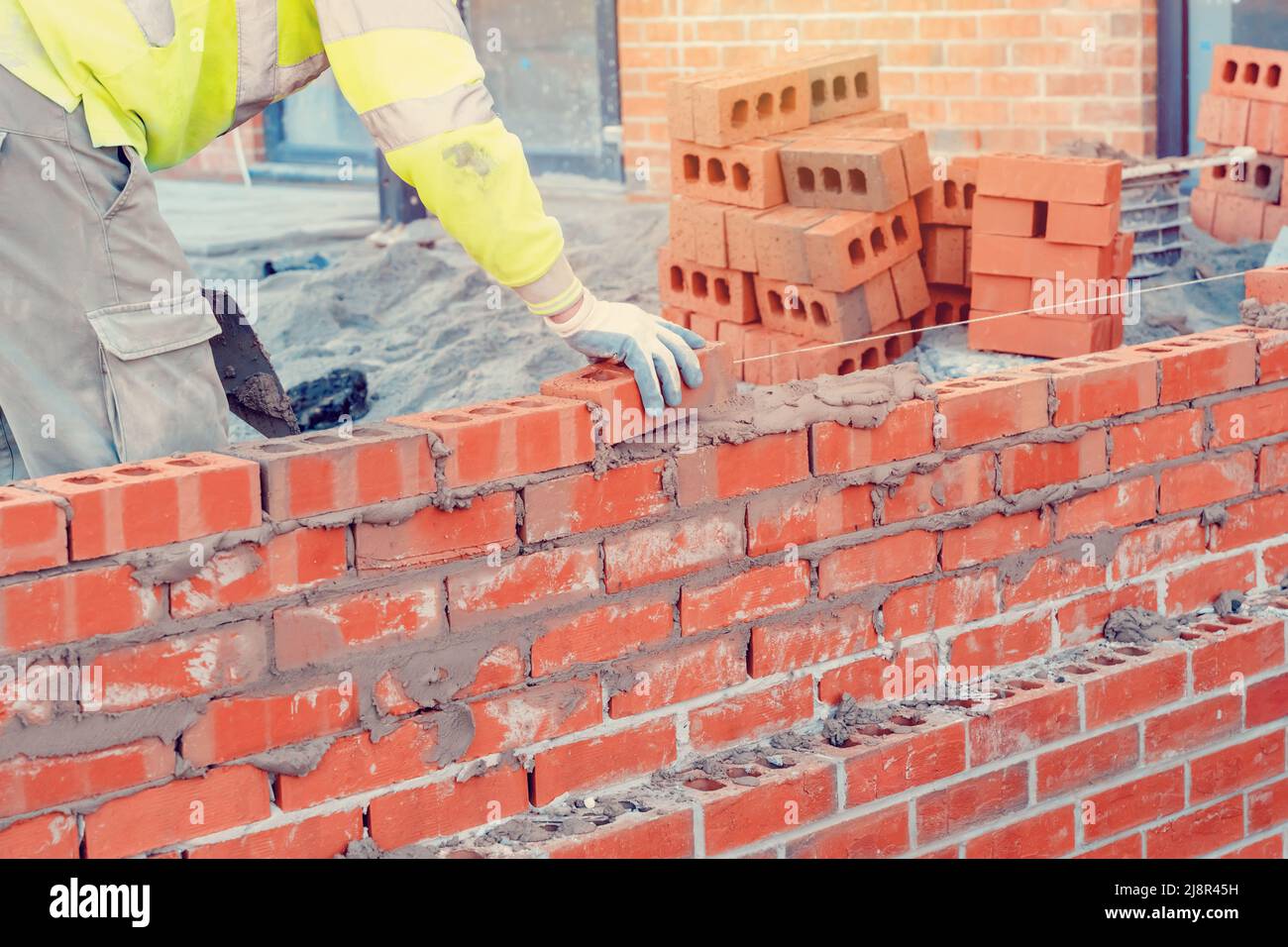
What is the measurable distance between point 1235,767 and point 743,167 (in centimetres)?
281

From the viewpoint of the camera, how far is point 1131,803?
331 cm

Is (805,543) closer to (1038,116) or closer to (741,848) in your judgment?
(741,848)

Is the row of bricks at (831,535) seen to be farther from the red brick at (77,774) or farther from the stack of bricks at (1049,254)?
the stack of bricks at (1049,254)

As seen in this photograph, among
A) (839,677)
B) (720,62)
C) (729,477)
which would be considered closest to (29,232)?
(729,477)

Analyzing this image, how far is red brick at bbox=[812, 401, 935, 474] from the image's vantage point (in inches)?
117

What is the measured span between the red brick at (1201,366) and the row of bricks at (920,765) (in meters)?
0.50

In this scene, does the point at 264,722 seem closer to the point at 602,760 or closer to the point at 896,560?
the point at 602,760

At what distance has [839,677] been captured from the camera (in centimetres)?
306

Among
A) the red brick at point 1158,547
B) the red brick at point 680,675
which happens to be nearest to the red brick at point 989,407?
the red brick at point 1158,547

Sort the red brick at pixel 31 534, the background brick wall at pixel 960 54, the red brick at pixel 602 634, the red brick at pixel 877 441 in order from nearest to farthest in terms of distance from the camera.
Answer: the red brick at pixel 31 534 → the red brick at pixel 602 634 → the red brick at pixel 877 441 → the background brick wall at pixel 960 54

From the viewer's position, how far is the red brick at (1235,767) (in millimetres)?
3422

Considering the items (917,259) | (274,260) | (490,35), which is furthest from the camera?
(490,35)

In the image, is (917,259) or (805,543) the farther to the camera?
(917,259)

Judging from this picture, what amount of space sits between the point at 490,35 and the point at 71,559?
8.13m
